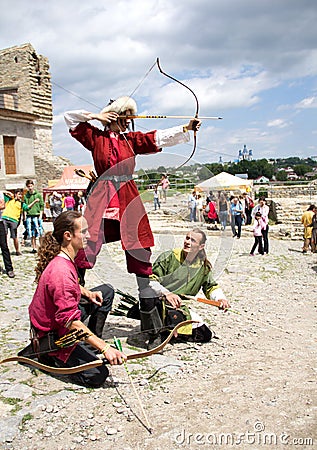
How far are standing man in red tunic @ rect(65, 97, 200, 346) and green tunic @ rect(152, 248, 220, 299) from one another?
42 centimetres

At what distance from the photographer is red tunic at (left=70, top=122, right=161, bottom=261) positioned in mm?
3831

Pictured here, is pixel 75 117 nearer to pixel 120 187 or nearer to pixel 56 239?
pixel 120 187

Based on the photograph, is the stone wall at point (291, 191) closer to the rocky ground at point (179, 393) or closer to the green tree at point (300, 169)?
the rocky ground at point (179, 393)

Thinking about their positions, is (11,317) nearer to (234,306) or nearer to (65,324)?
(65,324)

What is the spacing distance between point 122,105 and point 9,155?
2424 cm

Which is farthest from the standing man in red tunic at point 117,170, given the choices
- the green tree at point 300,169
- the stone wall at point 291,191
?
the green tree at point 300,169

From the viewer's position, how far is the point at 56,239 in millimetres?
3629

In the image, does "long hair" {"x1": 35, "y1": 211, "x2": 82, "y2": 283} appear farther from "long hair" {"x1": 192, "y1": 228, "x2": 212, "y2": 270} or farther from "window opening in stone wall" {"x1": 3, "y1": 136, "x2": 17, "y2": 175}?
"window opening in stone wall" {"x1": 3, "y1": 136, "x2": 17, "y2": 175}

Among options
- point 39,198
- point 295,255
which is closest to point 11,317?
point 39,198

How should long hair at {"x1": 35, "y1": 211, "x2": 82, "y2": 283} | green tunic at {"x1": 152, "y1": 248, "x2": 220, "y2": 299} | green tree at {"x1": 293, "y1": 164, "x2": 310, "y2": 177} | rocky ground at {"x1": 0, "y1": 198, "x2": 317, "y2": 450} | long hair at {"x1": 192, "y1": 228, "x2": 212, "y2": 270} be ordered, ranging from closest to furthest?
rocky ground at {"x1": 0, "y1": 198, "x2": 317, "y2": 450}
long hair at {"x1": 35, "y1": 211, "x2": 82, "y2": 283}
long hair at {"x1": 192, "y1": 228, "x2": 212, "y2": 270}
green tunic at {"x1": 152, "y1": 248, "x2": 220, "y2": 299}
green tree at {"x1": 293, "y1": 164, "x2": 310, "y2": 177}

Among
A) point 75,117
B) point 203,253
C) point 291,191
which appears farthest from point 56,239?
point 291,191

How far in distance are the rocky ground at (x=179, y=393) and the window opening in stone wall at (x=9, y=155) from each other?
72.6 feet

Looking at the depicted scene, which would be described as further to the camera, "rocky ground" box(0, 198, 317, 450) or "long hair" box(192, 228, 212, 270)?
"long hair" box(192, 228, 212, 270)

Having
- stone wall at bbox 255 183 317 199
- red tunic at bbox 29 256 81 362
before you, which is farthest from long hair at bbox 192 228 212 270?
stone wall at bbox 255 183 317 199
